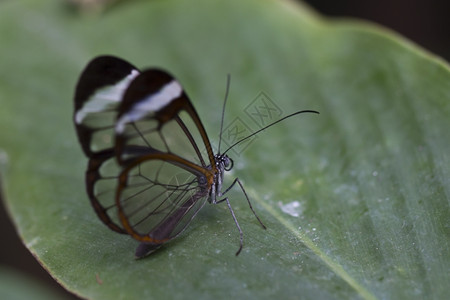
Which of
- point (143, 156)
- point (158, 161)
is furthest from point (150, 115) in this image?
point (158, 161)

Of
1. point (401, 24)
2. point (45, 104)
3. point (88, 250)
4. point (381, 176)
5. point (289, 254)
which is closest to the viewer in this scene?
point (289, 254)

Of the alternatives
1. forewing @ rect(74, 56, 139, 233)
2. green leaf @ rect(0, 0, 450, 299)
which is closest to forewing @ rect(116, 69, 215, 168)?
forewing @ rect(74, 56, 139, 233)

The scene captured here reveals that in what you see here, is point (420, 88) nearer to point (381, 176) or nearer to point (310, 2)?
point (381, 176)

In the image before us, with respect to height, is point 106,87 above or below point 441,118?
above

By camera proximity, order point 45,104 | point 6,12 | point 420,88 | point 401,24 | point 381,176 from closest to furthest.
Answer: point 381,176
point 420,88
point 45,104
point 6,12
point 401,24

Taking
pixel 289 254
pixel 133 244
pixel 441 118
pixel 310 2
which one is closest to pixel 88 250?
pixel 133 244

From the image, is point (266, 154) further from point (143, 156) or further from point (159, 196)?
point (143, 156)

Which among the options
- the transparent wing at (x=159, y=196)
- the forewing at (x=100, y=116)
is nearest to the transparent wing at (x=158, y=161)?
the transparent wing at (x=159, y=196)

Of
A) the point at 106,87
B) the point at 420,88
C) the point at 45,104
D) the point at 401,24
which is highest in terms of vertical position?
the point at 106,87
